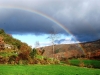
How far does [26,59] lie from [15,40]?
2806cm

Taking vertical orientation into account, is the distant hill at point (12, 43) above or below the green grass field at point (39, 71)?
above

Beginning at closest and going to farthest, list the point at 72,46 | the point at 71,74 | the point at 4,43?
1. the point at 71,74
2. the point at 4,43
3. the point at 72,46

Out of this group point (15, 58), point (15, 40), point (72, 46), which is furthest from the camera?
point (72, 46)

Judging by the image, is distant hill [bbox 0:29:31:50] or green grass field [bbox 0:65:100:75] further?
distant hill [bbox 0:29:31:50]

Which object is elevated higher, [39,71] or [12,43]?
[12,43]

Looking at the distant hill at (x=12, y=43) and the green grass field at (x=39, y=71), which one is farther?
A: the distant hill at (x=12, y=43)

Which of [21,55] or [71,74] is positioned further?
[21,55]

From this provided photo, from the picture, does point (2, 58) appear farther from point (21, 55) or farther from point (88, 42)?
point (88, 42)

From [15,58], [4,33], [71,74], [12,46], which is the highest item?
[4,33]

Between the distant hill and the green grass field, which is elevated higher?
the distant hill

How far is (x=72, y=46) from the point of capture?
11850 cm

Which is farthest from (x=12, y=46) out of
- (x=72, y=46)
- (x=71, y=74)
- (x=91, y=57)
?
(x=72, y=46)

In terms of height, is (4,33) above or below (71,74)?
above

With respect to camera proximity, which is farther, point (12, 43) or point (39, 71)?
point (12, 43)
